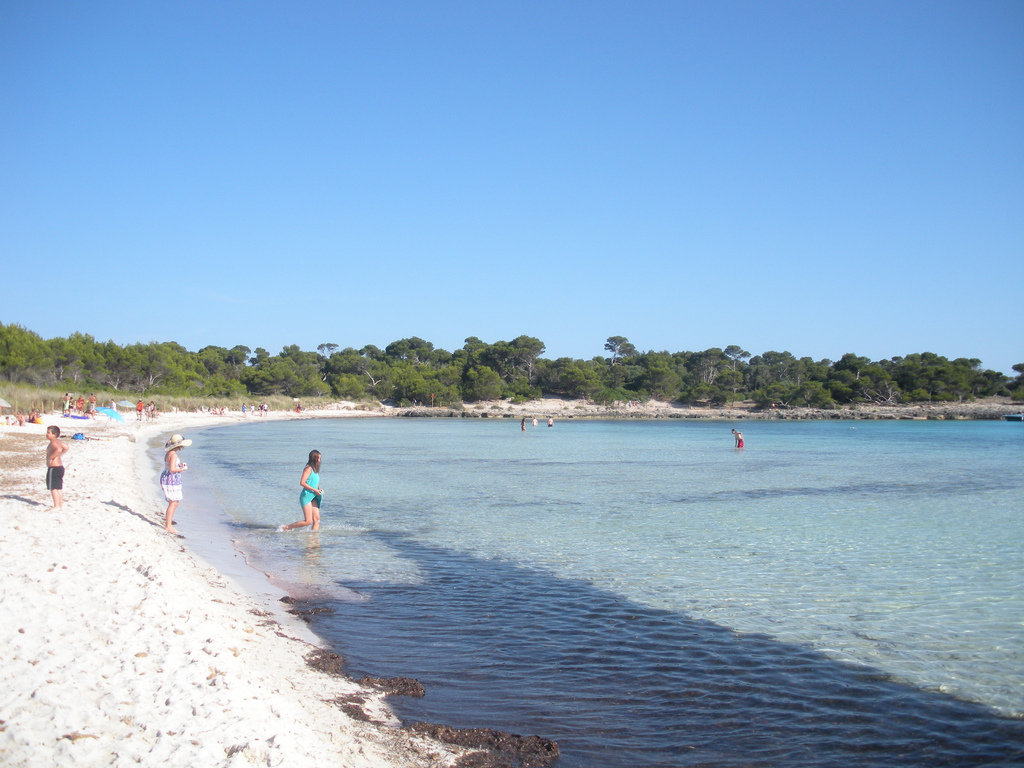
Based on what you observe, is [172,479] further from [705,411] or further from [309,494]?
[705,411]

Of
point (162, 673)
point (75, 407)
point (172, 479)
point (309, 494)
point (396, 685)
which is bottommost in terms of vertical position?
point (396, 685)

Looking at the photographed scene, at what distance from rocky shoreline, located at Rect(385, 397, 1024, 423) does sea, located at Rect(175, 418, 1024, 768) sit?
67668 mm

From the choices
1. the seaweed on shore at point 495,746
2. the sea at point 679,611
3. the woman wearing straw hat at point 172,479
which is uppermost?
the woman wearing straw hat at point 172,479

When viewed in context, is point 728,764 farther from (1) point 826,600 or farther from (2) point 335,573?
(2) point 335,573

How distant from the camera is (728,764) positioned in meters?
4.51

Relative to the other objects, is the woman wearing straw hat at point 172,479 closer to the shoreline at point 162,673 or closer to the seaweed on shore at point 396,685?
the shoreline at point 162,673

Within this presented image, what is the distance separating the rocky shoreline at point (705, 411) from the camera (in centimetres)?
8769

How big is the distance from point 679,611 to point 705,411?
92.2 m

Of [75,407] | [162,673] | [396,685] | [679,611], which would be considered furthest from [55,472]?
[75,407]

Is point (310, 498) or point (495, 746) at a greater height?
point (310, 498)

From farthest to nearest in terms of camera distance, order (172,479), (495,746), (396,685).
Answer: (172,479) < (396,685) < (495,746)

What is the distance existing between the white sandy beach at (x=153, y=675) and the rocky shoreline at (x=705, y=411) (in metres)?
76.0

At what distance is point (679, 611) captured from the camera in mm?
7941

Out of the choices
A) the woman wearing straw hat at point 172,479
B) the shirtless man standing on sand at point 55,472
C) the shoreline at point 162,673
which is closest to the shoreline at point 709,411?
the woman wearing straw hat at point 172,479
